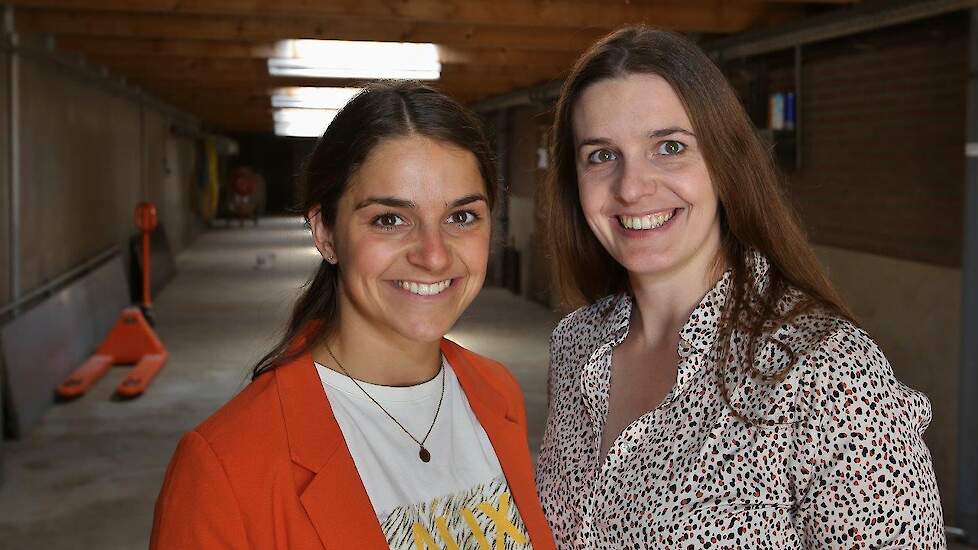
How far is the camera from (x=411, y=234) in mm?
1673

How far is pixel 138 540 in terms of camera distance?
16.0ft

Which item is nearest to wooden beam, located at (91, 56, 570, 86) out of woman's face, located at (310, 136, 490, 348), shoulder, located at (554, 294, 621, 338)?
→ shoulder, located at (554, 294, 621, 338)

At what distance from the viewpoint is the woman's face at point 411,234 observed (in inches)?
65.4

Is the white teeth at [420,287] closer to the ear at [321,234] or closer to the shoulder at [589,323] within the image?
the ear at [321,234]

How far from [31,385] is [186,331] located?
11.7 ft

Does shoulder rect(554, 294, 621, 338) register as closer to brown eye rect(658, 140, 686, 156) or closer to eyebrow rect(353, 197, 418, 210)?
brown eye rect(658, 140, 686, 156)

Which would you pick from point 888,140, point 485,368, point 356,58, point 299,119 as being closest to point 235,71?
point 356,58

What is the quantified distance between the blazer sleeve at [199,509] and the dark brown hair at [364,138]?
0.24 metres

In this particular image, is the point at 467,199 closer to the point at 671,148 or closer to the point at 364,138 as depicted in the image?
the point at 364,138

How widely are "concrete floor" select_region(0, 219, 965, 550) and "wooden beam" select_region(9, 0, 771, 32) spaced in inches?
63.2

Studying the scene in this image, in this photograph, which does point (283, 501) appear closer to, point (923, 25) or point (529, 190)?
point (923, 25)

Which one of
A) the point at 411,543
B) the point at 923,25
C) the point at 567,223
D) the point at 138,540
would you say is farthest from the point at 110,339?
the point at 411,543

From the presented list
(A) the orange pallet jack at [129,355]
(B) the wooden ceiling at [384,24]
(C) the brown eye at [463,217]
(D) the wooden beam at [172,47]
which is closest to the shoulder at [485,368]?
(C) the brown eye at [463,217]

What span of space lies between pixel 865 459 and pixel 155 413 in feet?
20.3
